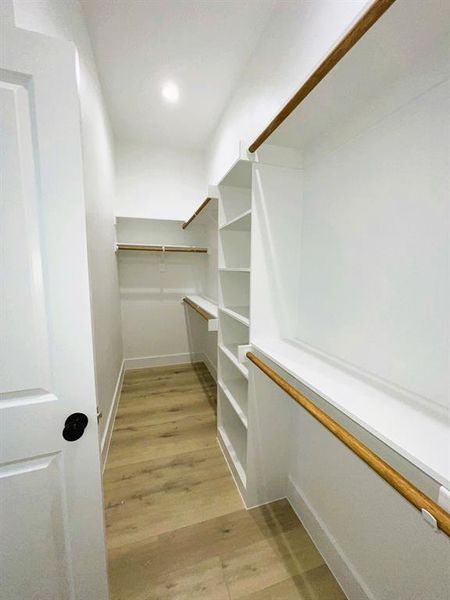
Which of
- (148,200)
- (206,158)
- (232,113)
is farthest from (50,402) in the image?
(206,158)

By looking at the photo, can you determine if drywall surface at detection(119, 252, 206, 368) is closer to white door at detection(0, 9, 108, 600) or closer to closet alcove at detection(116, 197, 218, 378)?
closet alcove at detection(116, 197, 218, 378)

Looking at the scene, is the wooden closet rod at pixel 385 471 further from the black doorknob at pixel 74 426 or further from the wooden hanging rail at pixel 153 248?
the wooden hanging rail at pixel 153 248

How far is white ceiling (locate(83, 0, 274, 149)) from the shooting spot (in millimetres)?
1419

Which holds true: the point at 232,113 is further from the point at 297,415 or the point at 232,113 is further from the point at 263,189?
the point at 297,415

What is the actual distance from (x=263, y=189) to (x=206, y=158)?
2276mm

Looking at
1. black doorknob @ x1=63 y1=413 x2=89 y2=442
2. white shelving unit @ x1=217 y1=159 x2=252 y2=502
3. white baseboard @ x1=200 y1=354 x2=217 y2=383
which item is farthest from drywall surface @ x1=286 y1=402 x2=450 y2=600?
white baseboard @ x1=200 y1=354 x2=217 y2=383

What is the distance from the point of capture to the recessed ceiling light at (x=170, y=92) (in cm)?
204

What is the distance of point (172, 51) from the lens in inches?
67.4

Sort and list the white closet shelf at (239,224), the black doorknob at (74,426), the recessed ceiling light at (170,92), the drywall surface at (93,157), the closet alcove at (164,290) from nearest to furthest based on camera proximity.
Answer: the black doorknob at (74,426) < the drywall surface at (93,157) < the white closet shelf at (239,224) < the recessed ceiling light at (170,92) < the closet alcove at (164,290)

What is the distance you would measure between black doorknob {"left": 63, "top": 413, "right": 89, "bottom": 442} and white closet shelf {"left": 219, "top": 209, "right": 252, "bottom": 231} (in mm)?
1167

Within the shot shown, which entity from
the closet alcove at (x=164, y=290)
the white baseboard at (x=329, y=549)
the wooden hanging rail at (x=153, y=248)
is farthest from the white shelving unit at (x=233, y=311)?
the wooden hanging rail at (x=153, y=248)

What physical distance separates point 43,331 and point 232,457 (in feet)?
4.92

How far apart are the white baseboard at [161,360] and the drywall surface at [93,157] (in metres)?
1.03

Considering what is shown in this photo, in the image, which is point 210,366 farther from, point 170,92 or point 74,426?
point 170,92
